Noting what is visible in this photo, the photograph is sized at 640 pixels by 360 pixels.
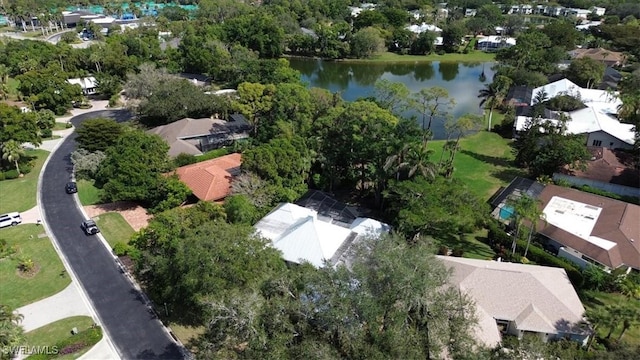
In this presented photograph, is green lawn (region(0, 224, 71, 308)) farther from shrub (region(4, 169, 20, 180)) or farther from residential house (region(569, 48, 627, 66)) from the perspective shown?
residential house (region(569, 48, 627, 66))

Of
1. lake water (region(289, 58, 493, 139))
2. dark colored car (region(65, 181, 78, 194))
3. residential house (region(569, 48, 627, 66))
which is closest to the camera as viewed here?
dark colored car (region(65, 181, 78, 194))

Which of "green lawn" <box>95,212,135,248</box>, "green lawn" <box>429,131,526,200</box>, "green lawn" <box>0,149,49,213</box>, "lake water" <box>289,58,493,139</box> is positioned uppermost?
"green lawn" <box>0,149,49,213</box>

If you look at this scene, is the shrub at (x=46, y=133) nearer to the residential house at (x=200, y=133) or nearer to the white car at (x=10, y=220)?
the residential house at (x=200, y=133)

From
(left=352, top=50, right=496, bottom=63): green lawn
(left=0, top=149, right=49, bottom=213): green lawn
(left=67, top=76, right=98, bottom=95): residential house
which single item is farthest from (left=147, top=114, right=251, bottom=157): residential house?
(left=352, top=50, right=496, bottom=63): green lawn

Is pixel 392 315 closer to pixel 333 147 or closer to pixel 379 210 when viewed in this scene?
pixel 379 210

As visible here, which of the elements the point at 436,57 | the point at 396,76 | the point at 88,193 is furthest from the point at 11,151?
the point at 436,57

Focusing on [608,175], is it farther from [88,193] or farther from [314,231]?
[88,193]
